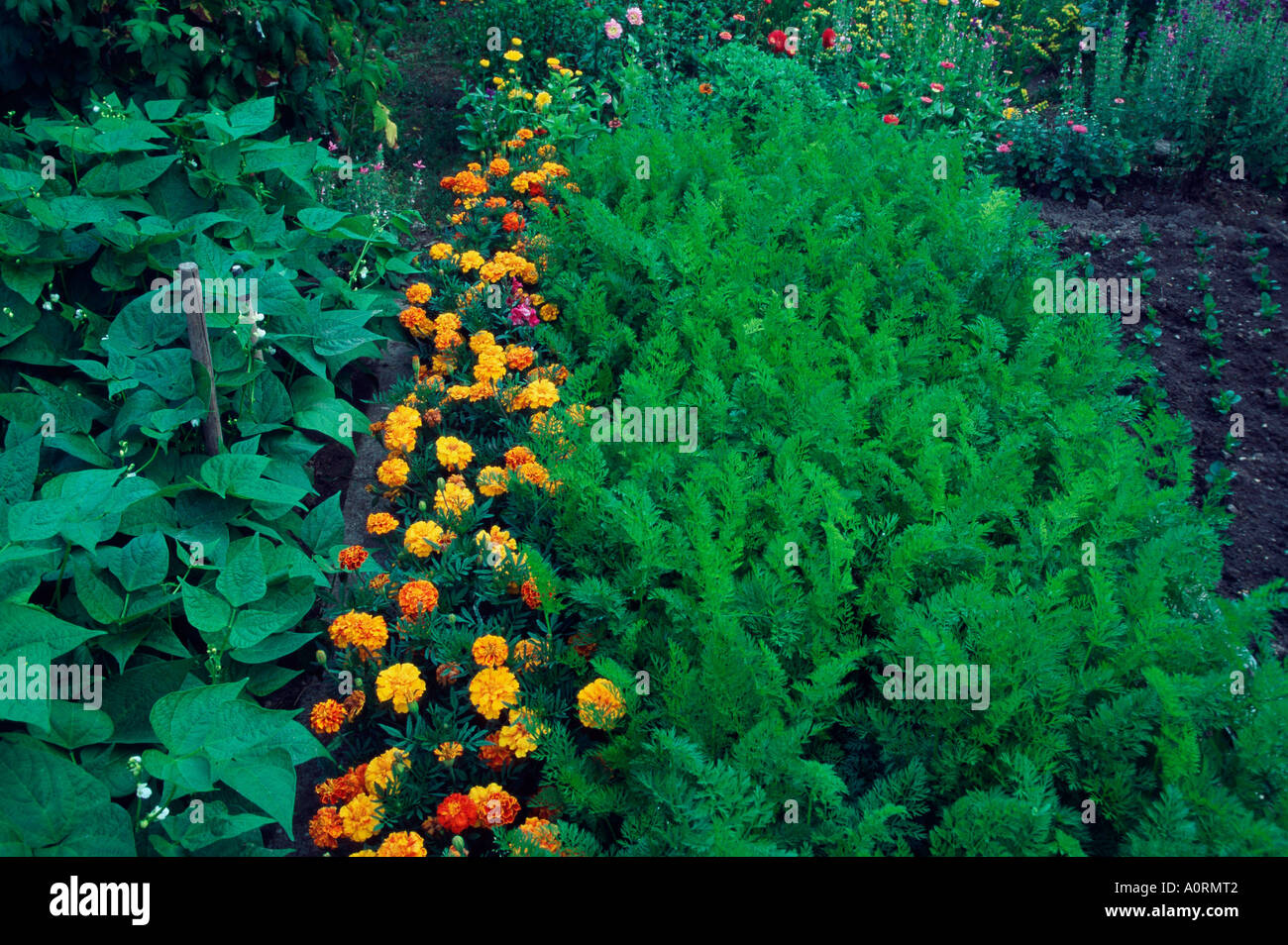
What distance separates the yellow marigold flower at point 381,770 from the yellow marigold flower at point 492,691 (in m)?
0.22

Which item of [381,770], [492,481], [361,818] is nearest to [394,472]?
[492,481]

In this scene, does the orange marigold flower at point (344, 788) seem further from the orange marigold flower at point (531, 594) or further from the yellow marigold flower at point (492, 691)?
the orange marigold flower at point (531, 594)

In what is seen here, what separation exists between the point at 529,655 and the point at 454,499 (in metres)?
0.63

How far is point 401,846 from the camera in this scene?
1924 mm

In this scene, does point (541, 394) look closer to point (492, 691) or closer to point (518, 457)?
point (518, 457)

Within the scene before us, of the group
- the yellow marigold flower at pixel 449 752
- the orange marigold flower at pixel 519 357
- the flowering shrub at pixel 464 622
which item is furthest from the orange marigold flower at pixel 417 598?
the orange marigold flower at pixel 519 357

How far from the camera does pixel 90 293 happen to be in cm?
330

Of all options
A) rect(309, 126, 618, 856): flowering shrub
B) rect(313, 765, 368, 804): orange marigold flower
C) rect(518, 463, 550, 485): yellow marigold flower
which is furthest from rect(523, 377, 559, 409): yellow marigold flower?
rect(313, 765, 368, 804): orange marigold flower

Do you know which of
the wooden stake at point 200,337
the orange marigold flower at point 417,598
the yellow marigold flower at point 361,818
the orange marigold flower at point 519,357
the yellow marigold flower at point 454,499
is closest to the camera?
the yellow marigold flower at point 361,818

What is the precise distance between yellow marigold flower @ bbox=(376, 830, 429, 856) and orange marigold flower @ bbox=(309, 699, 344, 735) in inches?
15.7

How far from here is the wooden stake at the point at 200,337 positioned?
261 cm

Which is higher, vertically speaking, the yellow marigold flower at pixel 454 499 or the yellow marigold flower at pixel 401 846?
the yellow marigold flower at pixel 454 499
